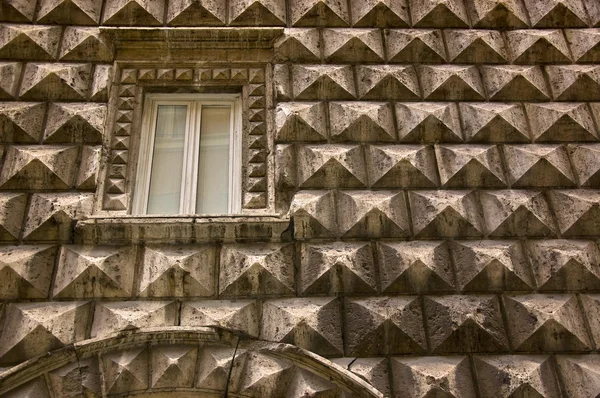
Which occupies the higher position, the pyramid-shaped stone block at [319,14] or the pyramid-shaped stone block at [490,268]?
the pyramid-shaped stone block at [319,14]

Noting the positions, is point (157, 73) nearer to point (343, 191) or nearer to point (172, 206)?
point (172, 206)

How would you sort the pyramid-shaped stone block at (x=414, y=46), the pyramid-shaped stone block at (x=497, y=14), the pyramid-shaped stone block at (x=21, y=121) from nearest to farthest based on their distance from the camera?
the pyramid-shaped stone block at (x=21, y=121) → the pyramid-shaped stone block at (x=414, y=46) → the pyramid-shaped stone block at (x=497, y=14)

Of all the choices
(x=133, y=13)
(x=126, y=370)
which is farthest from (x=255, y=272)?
(x=133, y=13)

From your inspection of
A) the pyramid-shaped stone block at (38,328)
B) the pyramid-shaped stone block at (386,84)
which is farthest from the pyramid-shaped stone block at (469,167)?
the pyramid-shaped stone block at (38,328)

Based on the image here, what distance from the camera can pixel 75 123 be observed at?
482 cm

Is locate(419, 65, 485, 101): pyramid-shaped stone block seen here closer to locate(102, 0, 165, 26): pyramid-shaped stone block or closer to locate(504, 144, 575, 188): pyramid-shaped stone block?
locate(504, 144, 575, 188): pyramid-shaped stone block

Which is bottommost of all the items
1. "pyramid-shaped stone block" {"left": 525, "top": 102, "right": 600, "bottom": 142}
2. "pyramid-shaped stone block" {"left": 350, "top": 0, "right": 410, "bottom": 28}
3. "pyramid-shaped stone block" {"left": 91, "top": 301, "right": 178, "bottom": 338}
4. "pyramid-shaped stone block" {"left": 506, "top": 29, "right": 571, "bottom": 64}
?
"pyramid-shaped stone block" {"left": 91, "top": 301, "right": 178, "bottom": 338}

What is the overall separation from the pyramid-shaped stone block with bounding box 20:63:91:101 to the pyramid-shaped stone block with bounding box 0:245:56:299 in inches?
54.6

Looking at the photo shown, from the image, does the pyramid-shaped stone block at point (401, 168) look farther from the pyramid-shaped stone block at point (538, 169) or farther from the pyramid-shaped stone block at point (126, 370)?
the pyramid-shaped stone block at point (126, 370)

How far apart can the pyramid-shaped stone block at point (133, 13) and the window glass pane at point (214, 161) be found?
924 mm

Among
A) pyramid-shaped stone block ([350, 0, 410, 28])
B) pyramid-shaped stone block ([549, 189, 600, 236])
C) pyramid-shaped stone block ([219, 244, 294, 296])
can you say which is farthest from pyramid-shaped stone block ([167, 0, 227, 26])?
pyramid-shaped stone block ([549, 189, 600, 236])

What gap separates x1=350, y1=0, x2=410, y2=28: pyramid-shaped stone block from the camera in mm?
5461

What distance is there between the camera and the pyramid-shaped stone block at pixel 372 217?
4465 millimetres

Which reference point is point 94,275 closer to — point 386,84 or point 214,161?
point 214,161
